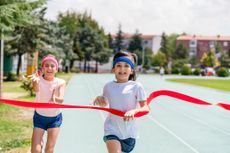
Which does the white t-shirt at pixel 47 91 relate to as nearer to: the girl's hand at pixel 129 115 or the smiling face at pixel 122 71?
the smiling face at pixel 122 71

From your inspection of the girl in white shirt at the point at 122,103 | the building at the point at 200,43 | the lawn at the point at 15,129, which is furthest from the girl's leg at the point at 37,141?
the building at the point at 200,43

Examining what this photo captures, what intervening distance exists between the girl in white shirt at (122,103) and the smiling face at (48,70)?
1089 millimetres

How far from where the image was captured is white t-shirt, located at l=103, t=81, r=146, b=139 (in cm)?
486

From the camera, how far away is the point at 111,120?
4.93m

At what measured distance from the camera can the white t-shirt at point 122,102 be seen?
4.86 m

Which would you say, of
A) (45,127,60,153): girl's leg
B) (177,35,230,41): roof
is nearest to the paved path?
(45,127,60,153): girl's leg

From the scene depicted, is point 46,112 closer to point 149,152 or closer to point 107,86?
point 107,86

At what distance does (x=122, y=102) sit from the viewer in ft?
16.1

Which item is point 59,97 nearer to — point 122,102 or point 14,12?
point 122,102

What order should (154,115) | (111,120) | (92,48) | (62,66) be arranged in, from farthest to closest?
(92,48) → (62,66) → (154,115) → (111,120)

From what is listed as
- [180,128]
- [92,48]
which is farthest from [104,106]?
[92,48]

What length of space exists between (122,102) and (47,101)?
49.7 inches

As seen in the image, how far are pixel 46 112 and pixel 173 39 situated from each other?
132m

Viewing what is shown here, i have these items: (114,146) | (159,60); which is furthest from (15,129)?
(159,60)
